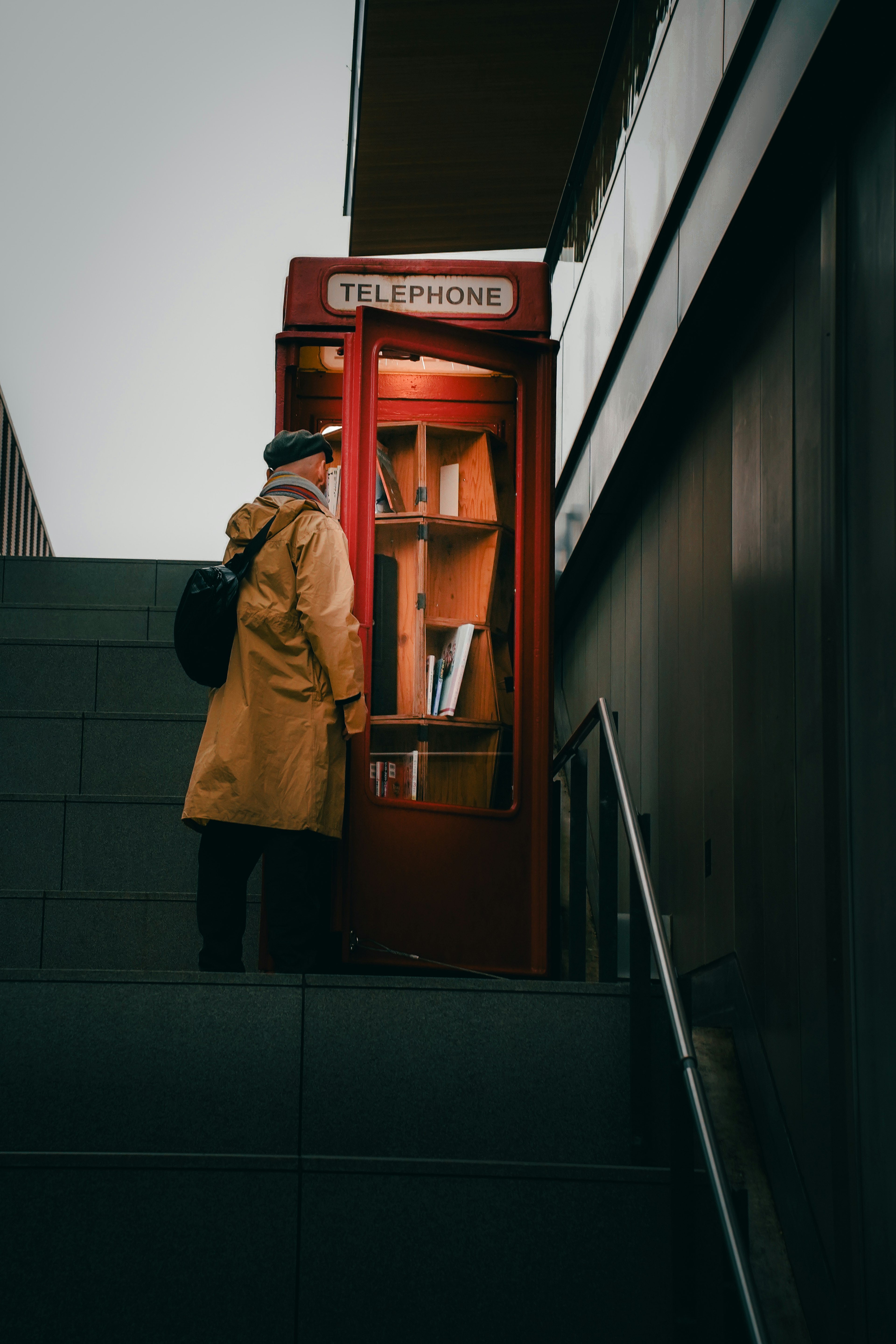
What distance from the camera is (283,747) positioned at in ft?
12.2

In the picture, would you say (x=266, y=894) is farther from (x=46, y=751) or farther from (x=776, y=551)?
(x=46, y=751)

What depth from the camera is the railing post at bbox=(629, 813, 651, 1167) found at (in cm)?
311

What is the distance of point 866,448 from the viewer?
9.12 ft

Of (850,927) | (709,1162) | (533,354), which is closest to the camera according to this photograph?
(709,1162)

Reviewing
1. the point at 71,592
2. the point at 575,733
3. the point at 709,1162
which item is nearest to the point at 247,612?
the point at 575,733

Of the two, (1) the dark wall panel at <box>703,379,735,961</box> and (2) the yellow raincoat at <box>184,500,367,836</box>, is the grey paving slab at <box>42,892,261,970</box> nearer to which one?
(2) the yellow raincoat at <box>184,500,367,836</box>

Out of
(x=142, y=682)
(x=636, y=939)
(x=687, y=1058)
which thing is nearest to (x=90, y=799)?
(x=142, y=682)

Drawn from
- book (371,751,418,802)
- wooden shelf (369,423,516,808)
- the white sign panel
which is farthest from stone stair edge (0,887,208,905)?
the white sign panel

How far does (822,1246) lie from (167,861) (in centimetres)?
280

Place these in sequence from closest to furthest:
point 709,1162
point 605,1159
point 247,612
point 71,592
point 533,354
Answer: point 709,1162 → point 605,1159 → point 247,612 → point 533,354 → point 71,592

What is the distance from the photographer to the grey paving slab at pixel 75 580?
7.18 meters

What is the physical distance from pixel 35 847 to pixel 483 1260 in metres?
2.55

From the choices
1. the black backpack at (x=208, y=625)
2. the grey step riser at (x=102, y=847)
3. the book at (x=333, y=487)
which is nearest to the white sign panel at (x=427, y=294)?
the book at (x=333, y=487)

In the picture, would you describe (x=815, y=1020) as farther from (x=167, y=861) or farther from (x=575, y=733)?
(x=167, y=861)
